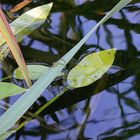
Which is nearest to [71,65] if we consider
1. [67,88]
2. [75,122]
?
[67,88]

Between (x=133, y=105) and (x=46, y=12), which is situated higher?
(x=46, y=12)

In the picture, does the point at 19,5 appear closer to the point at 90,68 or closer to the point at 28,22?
the point at 28,22

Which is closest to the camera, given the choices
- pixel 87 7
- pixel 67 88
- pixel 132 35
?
pixel 67 88

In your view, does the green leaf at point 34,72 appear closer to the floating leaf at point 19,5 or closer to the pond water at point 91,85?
the pond water at point 91,85

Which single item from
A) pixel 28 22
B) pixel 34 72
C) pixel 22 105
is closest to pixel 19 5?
pixel 28 22

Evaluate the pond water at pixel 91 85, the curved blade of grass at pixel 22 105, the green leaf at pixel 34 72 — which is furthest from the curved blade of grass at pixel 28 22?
the curved blade of grass at pixel 22 105

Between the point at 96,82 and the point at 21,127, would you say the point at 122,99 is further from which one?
the point at 21,127
